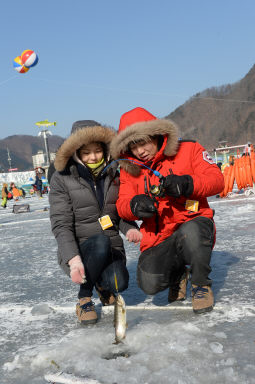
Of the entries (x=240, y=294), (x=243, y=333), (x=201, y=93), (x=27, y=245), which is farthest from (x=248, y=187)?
(x=201, y=93)

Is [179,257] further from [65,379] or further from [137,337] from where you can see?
[65,379]

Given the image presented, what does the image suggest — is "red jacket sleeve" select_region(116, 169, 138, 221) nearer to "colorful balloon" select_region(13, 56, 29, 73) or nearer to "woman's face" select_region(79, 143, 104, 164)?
"woman's face" select_region(79, 143, 104, 164)

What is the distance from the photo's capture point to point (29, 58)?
56.4 ft

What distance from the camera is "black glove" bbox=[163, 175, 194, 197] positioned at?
6.90 ft

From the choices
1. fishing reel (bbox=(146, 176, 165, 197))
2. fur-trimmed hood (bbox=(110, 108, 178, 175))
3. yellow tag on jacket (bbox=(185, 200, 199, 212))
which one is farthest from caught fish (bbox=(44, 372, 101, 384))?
fur-trimmed hood (bbox=(110, 108, 178, 175))

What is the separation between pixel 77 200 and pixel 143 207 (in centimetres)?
52

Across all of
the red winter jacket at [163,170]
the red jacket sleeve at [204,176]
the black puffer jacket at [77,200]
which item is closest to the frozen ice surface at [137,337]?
the black puffer jacket at [77,200]

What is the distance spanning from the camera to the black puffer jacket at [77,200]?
2379 millimetres

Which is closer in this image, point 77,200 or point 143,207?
point 143,207

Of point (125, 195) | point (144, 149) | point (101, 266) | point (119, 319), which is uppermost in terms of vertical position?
point (144, 149)

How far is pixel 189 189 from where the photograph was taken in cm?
216

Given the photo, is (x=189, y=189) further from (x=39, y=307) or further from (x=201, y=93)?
(x=201, y=93)

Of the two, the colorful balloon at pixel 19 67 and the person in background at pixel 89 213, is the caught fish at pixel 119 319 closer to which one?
the person in background at pixel 89 213

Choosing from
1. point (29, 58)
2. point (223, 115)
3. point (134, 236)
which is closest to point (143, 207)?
point (134, 236)
